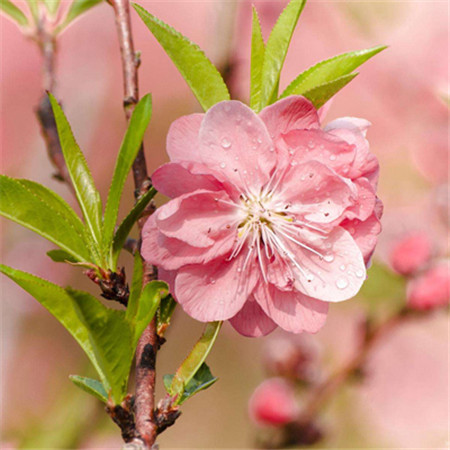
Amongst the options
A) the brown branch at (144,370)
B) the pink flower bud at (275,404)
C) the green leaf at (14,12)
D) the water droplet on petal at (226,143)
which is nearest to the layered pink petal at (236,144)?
the water droplet on petal at (226,143)

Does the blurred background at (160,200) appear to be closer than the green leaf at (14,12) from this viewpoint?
No

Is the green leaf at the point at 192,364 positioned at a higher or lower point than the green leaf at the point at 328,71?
lower

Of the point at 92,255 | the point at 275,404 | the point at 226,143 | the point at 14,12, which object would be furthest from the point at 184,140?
the point at 275,404

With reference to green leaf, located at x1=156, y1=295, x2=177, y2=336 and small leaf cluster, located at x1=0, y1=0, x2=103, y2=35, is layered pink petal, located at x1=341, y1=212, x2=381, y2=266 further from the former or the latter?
small leaf cluster, located at x1=0, y1=0, x2=103, y2=35

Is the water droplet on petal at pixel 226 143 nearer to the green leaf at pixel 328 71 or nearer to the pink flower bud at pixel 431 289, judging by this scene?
the green leaf at pixel 328 71

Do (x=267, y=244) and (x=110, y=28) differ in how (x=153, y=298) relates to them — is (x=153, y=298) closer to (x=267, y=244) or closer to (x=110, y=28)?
(x=267, y=244)

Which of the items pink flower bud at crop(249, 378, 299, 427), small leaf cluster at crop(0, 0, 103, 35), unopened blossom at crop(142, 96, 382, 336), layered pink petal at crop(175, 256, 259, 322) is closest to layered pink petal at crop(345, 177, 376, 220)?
unopened blossom at crop(142, 96, 382, 336)
